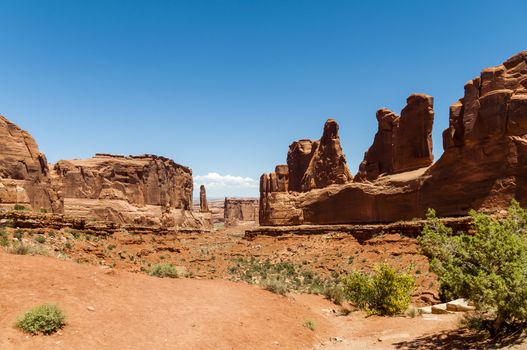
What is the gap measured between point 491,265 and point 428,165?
1239 inches

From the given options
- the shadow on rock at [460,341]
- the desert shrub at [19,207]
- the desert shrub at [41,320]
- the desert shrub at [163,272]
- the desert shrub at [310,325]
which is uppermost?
the desert shrub at [19,207]

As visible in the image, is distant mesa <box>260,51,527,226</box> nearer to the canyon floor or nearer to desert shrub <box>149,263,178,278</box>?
the canyon floor

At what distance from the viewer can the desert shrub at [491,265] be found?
8.29 metres

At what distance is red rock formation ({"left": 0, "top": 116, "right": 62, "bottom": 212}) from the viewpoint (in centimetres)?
4794

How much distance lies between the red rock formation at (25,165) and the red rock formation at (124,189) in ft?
52.4

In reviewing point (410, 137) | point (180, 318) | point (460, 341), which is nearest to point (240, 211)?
point (410, 137)

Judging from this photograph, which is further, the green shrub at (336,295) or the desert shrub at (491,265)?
the green shrub at (336,295)

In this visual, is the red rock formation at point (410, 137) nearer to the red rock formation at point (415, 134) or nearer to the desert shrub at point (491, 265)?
the red rock formation at point (415, 134)

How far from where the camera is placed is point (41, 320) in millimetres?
8438

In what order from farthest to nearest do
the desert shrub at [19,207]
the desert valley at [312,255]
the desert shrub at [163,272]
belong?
the desert shrub at [19,207], the desert shrub at [163,272], the desert valley at [312,255]

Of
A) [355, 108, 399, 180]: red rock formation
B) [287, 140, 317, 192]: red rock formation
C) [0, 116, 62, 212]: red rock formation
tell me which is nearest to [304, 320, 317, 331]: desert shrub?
[355, 108, 399, 180]: red rock formation

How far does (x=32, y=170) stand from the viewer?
5131 cm

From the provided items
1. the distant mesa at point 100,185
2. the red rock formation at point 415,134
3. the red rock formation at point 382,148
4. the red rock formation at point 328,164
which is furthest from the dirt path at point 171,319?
the red rock formation at point 328,164

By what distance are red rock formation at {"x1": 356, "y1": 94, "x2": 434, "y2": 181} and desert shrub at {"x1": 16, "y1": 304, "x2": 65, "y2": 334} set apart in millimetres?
37060
